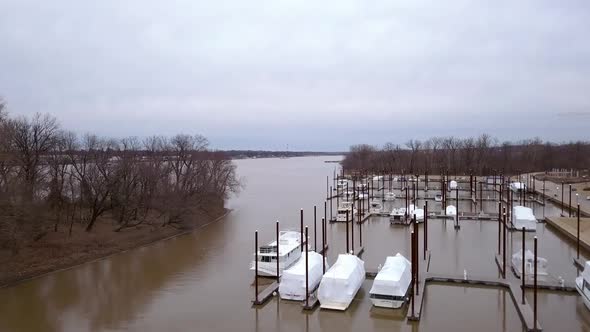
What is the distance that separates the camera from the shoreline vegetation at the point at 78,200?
69.9 feet

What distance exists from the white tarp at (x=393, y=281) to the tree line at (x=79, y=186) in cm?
1503

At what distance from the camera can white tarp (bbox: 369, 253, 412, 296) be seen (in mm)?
15531

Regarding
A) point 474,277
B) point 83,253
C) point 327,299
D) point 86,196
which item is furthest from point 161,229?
point 474,277

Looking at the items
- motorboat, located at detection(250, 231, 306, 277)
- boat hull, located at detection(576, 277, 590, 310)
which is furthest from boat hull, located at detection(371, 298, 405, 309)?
boat hull, located at detection(576, 277, 590, 310)

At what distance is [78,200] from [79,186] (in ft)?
3.26

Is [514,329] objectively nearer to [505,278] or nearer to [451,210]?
[505,278]

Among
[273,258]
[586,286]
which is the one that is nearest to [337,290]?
[273,258]

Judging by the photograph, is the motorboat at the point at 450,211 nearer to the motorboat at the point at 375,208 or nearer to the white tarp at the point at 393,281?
the motorboat at the point at 375,208

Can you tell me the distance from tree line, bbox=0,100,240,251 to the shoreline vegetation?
0.06 m

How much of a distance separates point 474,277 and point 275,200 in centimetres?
3313

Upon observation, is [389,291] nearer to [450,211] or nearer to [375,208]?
[450,211]

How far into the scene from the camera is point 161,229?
31.4 meters

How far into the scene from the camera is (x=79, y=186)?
3042 cm

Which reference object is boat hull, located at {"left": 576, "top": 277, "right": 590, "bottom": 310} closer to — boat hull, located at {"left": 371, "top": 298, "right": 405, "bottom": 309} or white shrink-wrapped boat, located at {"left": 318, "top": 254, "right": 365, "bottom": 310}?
boat hull, located at {"left": 371, "top": 298, "right": 405, "bottom": 309}
